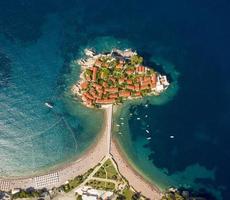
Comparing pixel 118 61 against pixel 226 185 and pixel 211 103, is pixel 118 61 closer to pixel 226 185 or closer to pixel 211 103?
pixel 211 103

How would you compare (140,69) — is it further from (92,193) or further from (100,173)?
(92,193)

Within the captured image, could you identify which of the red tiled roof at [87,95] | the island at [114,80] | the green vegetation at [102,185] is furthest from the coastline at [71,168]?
the island at [114,80]

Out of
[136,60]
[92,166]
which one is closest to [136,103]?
[136,60]

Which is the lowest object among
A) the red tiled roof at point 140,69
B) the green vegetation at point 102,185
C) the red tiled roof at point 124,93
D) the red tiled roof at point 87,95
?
the green vegetation at point 102,185

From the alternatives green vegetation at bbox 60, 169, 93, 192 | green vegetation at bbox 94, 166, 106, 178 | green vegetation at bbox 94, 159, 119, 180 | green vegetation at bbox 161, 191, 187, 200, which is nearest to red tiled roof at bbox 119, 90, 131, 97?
green vegetation at bbox 94, 159, 119, 180

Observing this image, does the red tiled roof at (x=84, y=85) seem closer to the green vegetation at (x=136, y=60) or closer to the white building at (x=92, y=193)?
the green vegetation at (x=136, y=60)

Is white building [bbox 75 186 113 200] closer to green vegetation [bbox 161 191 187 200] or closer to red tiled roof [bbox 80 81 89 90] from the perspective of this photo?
green vegetation [bbox 161 191 187 200]
